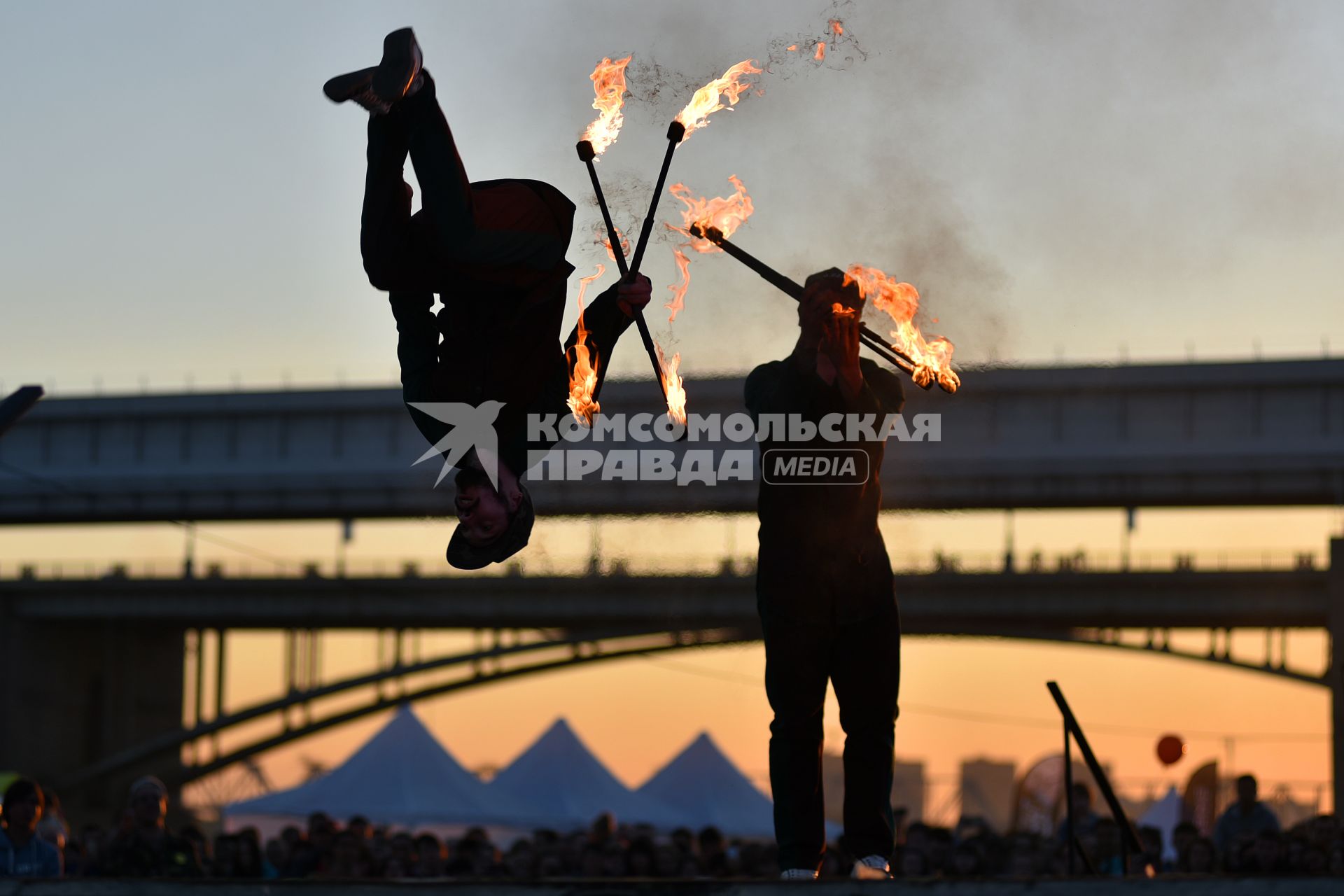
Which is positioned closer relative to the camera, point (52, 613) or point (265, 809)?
point (265, 809)

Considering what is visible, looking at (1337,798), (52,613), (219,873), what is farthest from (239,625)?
(219,873)

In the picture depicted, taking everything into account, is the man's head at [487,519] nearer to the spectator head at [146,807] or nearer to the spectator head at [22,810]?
the spectator head at [22,810]

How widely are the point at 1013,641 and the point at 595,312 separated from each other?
43.8 m

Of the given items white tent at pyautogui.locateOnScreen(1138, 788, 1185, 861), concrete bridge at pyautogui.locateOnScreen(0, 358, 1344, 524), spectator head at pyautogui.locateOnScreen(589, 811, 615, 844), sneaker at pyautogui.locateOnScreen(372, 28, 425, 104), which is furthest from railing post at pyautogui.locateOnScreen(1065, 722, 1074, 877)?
white tent at pyautogui.locateOnScreen(1138, 788, 1185, 861)

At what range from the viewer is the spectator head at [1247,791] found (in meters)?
16.1

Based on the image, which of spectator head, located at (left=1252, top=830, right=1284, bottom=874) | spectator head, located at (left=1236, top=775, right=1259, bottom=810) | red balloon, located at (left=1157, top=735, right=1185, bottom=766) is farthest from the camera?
red balloon, located at (left=1157, top=735, right=1185, bottom=766)

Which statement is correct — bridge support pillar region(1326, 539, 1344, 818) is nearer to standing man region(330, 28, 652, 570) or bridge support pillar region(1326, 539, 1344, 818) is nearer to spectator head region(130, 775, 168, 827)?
spectator head region(130, 775, 168, 827)

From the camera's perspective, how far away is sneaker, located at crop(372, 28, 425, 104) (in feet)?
27.0

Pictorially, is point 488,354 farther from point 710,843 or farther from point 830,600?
point 710,843

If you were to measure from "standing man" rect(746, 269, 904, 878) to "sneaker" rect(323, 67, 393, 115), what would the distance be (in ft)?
7.81

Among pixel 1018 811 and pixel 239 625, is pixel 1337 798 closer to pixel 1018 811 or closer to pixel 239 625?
pixel 1018 811

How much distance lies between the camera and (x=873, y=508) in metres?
9.37

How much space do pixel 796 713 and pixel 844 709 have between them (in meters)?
0.28

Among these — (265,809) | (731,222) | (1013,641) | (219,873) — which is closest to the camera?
(731,222)
